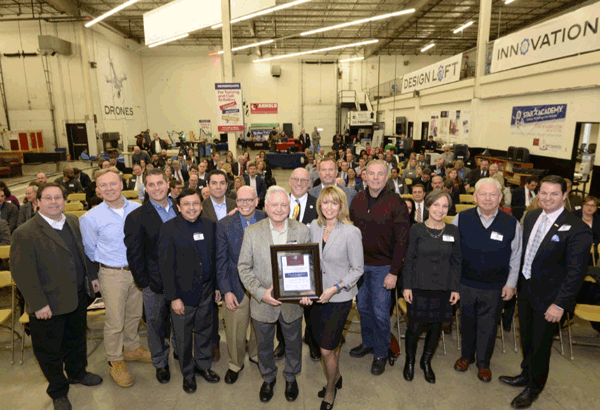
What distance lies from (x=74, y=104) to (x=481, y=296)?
68.1ft

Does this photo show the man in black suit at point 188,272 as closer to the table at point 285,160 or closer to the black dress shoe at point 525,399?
the black dress shoe at point 525,399

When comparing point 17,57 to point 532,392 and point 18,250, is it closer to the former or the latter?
point 18,250

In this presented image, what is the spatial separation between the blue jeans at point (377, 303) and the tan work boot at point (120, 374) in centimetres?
221

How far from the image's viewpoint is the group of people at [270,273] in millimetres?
2549

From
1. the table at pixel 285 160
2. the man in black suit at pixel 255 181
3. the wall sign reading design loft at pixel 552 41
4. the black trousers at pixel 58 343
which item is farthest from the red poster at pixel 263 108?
the black trousers at pixel 58 343

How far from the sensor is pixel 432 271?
286 cm

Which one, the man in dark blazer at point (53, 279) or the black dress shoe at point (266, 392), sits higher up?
the man in dark blazer at point (53, 279)

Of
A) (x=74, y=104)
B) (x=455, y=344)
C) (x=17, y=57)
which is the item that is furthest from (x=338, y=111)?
(x=455, y=344)

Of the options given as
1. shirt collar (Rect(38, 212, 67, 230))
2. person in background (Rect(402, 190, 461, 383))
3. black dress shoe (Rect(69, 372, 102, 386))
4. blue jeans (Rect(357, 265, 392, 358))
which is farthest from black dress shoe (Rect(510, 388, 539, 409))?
shirt collar (Rect(38, 212, 67, 230))

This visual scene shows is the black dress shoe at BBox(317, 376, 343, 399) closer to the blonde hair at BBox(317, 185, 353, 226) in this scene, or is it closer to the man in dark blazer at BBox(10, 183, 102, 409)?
the blonde hair at BBox(317, 185, 353, 226)

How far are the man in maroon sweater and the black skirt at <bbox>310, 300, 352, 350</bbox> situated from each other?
643 mm

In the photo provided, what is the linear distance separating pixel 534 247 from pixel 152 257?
3117mm

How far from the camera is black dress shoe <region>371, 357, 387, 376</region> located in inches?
124

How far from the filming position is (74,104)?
698 inches
